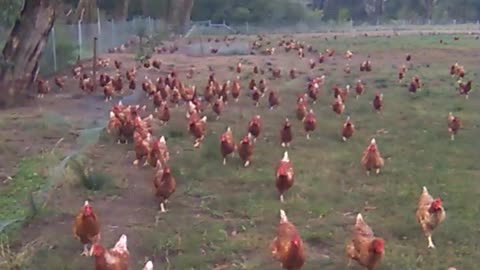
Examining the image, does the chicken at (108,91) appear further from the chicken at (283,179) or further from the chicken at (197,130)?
the chicken at (283,179)

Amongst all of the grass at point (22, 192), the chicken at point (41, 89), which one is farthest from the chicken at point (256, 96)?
the grass at point (22, 192)

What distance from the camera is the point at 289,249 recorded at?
16.2ft

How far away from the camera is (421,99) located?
13.8 meters

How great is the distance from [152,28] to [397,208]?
3240 centimetres

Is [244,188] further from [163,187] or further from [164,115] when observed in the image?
[164,115]

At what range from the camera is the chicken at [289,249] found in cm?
492

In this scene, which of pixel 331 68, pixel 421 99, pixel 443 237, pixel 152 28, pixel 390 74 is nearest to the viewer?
pixel 443 237

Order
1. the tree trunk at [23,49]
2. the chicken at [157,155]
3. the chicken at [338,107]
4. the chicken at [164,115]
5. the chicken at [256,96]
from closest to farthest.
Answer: the chicken at [157,155], the chicken at [164,115], the chicken at [338,107], the chicken at [256,96], the tree trunk at [23,49]

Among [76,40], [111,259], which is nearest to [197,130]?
[111,259]

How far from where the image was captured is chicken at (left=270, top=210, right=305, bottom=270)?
16.1 feet

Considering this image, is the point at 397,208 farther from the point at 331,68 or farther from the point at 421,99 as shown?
the point at 331,68

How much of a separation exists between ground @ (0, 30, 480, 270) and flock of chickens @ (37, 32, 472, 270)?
154 millimetres

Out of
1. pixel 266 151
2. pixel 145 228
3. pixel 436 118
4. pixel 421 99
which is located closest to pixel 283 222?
pixel 145 228

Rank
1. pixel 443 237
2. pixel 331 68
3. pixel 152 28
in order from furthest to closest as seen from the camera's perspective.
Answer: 1. pixel 152 28
2. pixel 331 68
3. pixel 443 237
